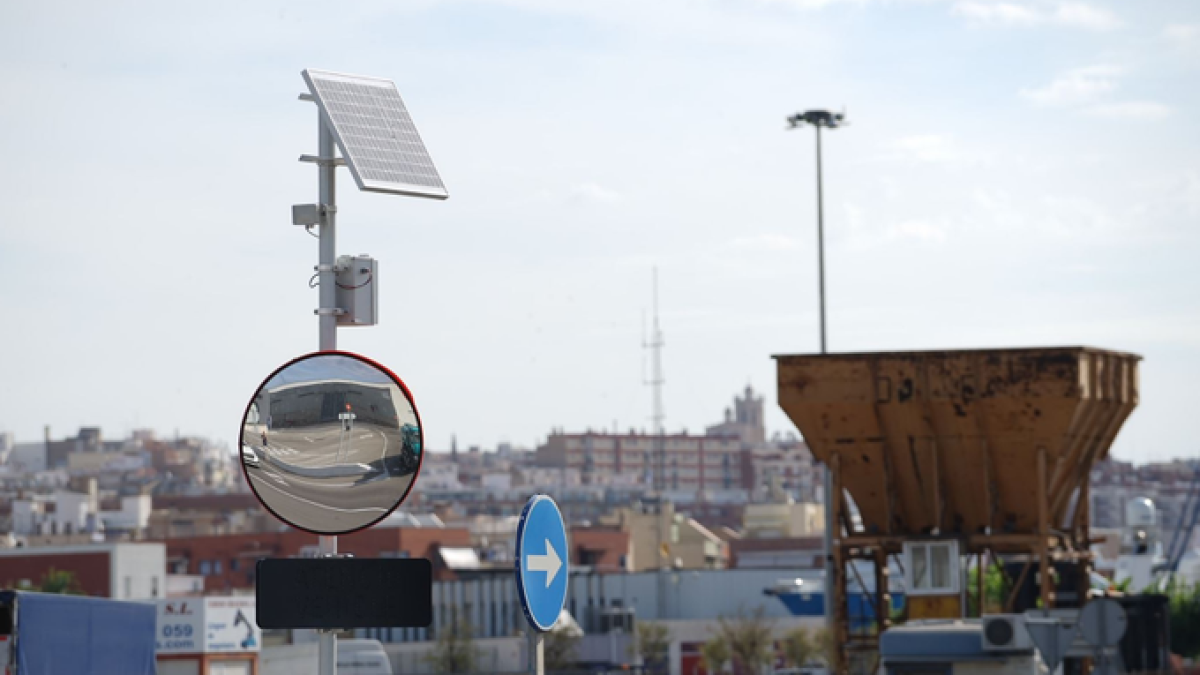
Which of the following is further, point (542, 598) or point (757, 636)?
point (757, 636)

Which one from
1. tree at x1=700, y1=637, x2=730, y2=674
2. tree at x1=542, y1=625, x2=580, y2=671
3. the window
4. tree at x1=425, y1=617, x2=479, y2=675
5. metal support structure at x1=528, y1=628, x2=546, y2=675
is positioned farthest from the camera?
tree at x1=700, y1=637, x2=730, y2=674

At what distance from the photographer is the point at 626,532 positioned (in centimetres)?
12900

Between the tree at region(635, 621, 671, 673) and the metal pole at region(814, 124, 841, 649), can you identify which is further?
the tree at region(635, 621, 671, 673)

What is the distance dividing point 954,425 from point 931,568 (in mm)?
2368

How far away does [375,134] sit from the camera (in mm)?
7703

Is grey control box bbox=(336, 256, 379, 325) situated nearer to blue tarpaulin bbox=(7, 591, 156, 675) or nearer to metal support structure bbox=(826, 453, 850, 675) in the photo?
blue tarpaulin bbox=(7, 591, 156, 675)

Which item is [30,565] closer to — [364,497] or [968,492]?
[968,492]

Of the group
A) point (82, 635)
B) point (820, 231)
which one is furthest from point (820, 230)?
point (82, 635)

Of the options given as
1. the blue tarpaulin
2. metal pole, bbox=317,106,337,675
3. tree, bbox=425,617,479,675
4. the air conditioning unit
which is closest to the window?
the air conditioning unit

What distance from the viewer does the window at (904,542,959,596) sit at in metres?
30.2

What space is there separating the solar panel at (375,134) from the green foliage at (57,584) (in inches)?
3005

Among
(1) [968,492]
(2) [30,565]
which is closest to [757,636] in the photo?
(2) [30,565]

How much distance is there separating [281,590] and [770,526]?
560 ft

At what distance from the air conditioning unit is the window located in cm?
923
